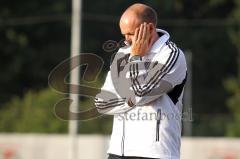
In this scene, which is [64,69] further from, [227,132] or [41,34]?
[41,34]

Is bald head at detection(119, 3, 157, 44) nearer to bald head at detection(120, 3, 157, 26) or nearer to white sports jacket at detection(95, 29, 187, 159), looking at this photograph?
bald head at detection(120, 3, 157, 26)

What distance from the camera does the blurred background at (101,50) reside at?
21078mm

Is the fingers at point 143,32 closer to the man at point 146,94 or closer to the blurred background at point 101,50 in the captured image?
the man at point 146,94

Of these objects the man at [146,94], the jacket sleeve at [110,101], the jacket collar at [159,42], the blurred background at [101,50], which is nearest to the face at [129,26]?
the man at [146,94]

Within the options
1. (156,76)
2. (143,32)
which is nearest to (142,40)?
(143,32)

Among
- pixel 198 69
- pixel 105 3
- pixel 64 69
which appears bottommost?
pixel 64 69

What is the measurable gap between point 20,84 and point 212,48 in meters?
7.87

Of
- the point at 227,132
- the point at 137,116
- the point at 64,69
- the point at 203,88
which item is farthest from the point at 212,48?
the point at 137,116

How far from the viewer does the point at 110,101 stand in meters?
4.66

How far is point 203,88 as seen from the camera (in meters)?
28.7

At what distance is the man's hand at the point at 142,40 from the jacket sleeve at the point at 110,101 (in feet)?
0.77

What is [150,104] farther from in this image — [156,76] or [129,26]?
[129,26]

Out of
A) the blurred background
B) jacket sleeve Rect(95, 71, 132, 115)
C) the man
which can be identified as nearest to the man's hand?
the man

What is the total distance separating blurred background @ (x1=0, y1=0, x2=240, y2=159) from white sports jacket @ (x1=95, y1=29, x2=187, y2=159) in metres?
14.7
